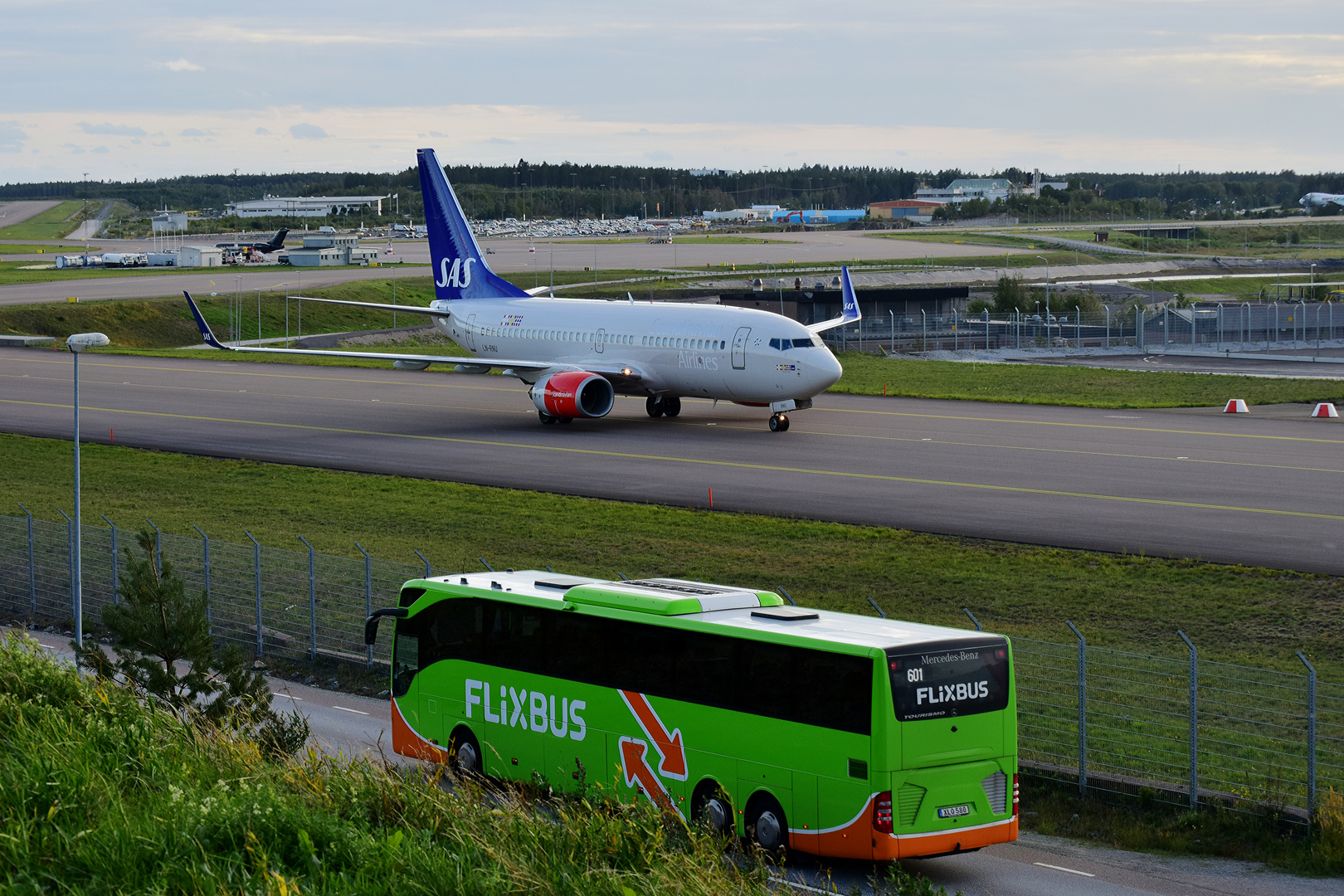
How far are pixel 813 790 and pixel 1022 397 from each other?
47.7 meters

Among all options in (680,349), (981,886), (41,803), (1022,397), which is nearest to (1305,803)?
(981,886)

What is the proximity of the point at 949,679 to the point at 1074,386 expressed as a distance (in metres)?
52.9

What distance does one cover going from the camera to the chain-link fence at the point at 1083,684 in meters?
18.6

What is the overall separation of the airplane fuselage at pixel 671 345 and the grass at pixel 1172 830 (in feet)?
103

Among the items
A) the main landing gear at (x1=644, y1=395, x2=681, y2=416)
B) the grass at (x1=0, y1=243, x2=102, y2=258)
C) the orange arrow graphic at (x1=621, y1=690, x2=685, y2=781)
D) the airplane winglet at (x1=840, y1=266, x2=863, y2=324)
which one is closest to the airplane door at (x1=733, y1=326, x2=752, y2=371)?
the main landing gear at (x1=644, y1=395, x2=681, y2=416)

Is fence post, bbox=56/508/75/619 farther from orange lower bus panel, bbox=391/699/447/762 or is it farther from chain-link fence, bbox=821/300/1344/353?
chain-link fence, bbox=821/300/1344/353

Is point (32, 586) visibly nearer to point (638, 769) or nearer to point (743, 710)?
point (638, 769)

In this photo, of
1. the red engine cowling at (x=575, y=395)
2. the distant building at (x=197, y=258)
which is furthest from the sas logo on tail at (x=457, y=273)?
the distant building at (x=197, y=258)

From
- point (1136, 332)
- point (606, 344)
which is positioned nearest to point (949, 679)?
point (606, 344)

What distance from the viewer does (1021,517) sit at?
36562 mm

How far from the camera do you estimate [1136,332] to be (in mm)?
92500

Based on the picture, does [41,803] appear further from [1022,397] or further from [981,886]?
[1022,397]

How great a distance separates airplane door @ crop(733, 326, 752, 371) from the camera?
165 feet

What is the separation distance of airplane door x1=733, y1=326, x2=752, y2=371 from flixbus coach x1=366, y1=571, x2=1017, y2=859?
1208 inches
